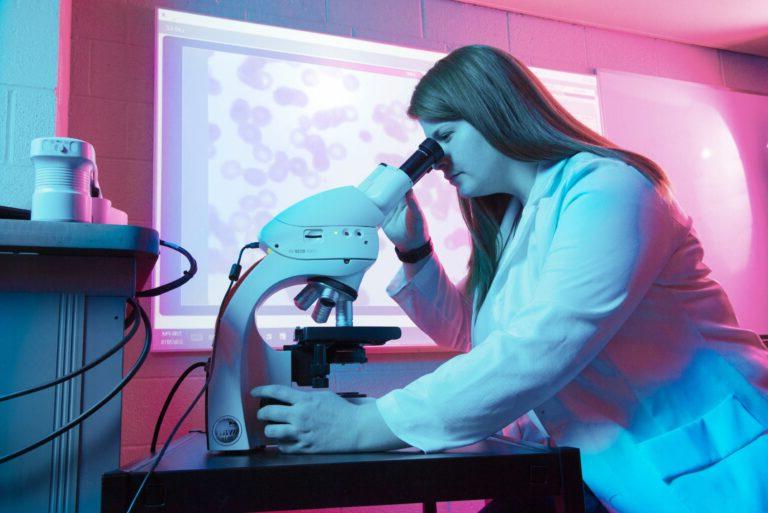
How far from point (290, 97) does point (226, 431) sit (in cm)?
138

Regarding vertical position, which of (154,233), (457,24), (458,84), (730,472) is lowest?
(730,472)

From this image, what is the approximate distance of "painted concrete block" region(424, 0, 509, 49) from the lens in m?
2.25

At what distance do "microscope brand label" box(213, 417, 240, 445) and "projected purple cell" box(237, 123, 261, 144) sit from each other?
49.2 inches

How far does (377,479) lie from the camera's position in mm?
651

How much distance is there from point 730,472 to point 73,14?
1.93 metres

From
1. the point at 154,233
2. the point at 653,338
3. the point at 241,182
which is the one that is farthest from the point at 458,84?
the point at 241,182

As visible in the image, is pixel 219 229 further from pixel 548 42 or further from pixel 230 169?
pixel 548 42

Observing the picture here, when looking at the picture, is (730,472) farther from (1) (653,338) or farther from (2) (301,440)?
(2) (301,440)

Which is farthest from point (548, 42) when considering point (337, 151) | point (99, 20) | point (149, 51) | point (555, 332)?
point (555, 332)

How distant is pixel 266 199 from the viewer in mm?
1885

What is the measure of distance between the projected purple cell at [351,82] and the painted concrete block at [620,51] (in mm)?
1007

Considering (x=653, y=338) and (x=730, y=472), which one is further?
(x=653, y=338)

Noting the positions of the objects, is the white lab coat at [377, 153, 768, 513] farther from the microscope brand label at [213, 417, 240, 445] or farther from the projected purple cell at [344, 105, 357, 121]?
the projected purple cell at [344, 105, 357, 121]

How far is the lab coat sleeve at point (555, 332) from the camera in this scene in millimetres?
775
